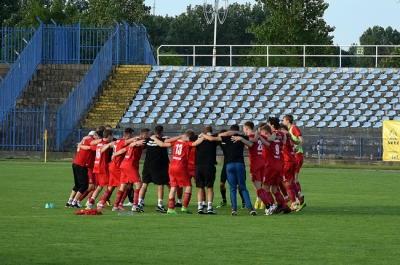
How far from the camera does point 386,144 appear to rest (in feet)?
122

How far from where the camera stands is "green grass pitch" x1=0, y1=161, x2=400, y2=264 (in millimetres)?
11398

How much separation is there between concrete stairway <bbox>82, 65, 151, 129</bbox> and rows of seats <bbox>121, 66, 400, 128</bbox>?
433mm

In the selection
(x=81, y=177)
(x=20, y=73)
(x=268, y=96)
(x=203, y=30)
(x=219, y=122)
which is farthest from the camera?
(x=203, y=30)

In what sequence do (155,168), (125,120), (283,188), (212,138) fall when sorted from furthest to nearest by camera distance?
1. (125,120)
2. (283,188)
3. (155,168)
4. (212,138)

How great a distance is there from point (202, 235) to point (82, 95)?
30067 mm

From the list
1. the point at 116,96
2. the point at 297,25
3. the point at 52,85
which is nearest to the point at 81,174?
the point at 116,96

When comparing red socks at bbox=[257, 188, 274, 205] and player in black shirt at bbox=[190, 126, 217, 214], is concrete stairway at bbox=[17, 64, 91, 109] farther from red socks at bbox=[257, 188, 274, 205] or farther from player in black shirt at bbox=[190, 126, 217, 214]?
red socks at bbox=[257, 188, 274, 205]

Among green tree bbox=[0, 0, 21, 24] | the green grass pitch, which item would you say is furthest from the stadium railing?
the green grass pitch

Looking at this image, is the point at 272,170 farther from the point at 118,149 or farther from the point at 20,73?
the point at 20,73

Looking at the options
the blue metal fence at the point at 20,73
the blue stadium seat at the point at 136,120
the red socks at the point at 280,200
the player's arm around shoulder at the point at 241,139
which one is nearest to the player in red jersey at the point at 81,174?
the player's arm around shoulder at the point at 241,139

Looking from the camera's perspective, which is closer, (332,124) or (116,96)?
(332,124)

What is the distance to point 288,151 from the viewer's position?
1866 centimetres

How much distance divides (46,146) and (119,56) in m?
9.29

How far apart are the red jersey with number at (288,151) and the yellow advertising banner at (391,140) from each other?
19266mm
